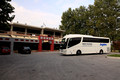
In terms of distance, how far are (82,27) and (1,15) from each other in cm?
3517

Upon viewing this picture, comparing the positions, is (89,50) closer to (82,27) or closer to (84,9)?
(82,27)

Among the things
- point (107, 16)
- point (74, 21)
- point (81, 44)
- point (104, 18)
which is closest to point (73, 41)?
point (81, 44)

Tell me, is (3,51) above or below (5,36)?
below

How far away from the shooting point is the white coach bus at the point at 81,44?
64.5 feet

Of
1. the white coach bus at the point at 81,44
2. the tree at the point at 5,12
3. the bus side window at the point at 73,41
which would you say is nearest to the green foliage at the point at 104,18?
the white coach bus at the point at 81,44

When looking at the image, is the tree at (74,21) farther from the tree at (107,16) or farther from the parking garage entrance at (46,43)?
the parking garage entrance at (46,43)

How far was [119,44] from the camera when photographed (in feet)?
99.3

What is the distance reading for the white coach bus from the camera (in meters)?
19.7

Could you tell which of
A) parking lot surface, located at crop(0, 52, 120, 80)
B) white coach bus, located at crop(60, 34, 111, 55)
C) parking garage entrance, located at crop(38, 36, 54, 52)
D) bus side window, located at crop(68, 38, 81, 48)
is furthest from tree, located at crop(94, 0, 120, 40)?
parking lot surface, located at crop(0, 52, 120, 80)

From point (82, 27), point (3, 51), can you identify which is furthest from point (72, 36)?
point (82, 27)

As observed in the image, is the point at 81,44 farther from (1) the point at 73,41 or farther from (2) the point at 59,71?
(2) the point at 59,71

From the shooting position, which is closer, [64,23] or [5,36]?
[5,36]

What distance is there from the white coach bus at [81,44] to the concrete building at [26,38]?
1109 centimetres

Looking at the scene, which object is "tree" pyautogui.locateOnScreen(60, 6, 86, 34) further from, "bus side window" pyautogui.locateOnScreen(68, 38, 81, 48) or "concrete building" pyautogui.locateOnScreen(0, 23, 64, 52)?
"bus side window" pyautogui.locateOnScreen(68, 38, 81, 48)
